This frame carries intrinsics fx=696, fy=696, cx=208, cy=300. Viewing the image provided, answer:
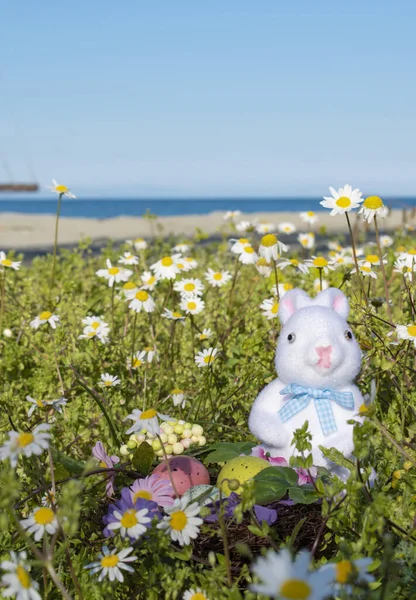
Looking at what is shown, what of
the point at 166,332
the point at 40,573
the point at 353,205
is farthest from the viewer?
the point at 166,332

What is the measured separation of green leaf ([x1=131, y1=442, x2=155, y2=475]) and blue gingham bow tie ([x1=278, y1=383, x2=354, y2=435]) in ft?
1.47

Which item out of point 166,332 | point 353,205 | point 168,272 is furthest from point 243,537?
point 166,332

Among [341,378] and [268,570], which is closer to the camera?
[268,570]

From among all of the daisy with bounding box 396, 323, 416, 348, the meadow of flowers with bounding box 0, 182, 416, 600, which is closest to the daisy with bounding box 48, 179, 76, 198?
the meadow of flowers with bounding box 0, 182, 416, 600

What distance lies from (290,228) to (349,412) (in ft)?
13.4

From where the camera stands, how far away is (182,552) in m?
1.52

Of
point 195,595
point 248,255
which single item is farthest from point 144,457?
point 248,255

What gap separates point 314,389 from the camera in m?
2.21

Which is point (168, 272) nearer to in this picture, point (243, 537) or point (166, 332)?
point (166, 332)

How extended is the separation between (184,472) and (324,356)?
1.83 ft

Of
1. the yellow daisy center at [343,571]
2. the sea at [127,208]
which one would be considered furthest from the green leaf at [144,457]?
the sea at [127,208]

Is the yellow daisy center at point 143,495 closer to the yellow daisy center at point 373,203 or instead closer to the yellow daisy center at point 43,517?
the yellow daisy center at point 43,517

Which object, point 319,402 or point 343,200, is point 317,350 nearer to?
point 319,402

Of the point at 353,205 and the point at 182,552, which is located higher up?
the point at 353,205
